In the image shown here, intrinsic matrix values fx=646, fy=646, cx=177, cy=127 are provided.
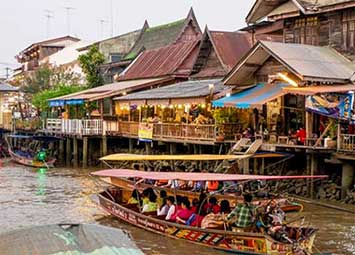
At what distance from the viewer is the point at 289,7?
28.0 metres

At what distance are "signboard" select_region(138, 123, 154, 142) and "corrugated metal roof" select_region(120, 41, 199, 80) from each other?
21.6 feet

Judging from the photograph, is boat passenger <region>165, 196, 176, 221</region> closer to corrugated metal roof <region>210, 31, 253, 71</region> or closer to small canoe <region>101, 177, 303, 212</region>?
small canoe <region>101, 177, 303, 212</region>

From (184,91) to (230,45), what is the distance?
223 inches

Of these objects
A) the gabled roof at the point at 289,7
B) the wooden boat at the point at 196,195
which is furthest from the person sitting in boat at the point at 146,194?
the gabled roof at the point at 289,7

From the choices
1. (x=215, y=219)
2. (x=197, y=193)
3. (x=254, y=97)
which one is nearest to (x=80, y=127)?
(x=254, y=97)

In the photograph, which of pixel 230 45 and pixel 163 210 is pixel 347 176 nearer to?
pixel 163 210

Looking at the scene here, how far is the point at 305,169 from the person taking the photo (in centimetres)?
2453

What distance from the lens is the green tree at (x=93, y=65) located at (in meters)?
48.1

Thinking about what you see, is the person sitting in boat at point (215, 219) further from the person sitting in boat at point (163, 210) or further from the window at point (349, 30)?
the window at point (349, 30)

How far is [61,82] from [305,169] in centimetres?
3694

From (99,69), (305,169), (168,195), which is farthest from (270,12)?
(99,69)

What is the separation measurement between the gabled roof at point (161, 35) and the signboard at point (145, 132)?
13353 mm

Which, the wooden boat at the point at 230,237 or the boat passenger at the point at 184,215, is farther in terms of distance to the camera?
the boat passenger at the point at 184,215

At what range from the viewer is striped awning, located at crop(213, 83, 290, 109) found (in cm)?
2432
